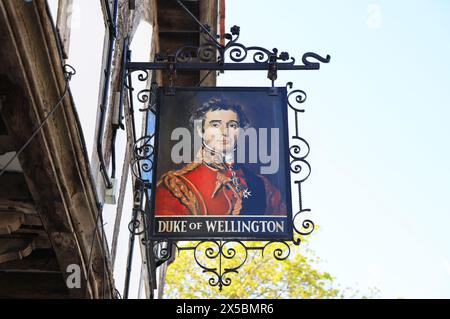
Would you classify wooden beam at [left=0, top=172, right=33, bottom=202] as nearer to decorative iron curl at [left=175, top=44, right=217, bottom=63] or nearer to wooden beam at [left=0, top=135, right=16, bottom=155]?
wooden beam at [left=0, top=135, right=16, bottom=155]

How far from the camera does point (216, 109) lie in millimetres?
5238

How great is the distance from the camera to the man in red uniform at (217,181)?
491 centimetres

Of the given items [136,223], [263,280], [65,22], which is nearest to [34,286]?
[136,223]

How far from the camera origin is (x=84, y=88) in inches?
172

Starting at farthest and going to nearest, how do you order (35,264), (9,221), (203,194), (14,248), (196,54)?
(196,54)
(203,194)
(35,264)
(14,248)
(9,221)

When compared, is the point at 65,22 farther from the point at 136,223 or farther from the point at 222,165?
the point at 136,223

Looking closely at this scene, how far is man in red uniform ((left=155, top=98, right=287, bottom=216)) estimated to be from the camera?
4910 mm

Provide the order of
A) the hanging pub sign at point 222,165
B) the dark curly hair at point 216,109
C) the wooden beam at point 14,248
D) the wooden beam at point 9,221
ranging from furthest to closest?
the dark curly hair at point 216,109, the hanging pub sign at point 222,165, the wooden beam at point 14,248, the wooden beam at point 9,221

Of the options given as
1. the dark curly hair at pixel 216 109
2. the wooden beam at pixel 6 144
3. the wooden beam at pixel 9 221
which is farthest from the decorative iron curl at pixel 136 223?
the wooden beam at pixel 6 144

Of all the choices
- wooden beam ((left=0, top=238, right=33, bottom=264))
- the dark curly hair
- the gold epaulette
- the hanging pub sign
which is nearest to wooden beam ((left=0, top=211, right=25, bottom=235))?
wooden beam ((left=0, top=238, right=33, bottom=264))

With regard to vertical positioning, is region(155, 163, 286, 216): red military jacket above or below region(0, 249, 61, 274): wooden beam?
above

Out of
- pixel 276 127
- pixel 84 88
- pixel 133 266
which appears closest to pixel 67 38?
pixel 84 88

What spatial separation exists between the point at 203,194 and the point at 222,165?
26cm

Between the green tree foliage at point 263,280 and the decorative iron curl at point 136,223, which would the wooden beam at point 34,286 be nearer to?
the decorative iron curl at point 136,223
